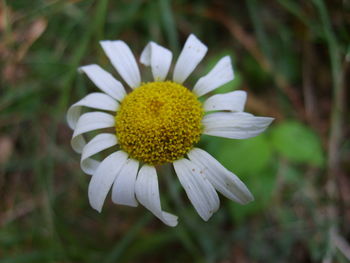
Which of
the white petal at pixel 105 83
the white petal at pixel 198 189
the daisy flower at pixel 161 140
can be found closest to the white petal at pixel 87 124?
the daisy flower at pixel 161 140

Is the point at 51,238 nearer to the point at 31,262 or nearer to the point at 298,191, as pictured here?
the point at 31,262

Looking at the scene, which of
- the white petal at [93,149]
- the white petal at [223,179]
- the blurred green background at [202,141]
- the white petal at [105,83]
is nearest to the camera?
the white petal at [223,179]

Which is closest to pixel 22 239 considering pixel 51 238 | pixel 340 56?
pixel 51 238

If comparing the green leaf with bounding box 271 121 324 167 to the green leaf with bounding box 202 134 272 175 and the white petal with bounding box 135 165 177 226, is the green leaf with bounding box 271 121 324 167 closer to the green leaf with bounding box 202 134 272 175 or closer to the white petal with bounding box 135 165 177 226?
the green leaf with bounding box 202 134 272 175

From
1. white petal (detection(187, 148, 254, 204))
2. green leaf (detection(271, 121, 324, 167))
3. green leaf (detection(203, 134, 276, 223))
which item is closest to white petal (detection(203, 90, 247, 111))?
white petal (detection(187, 148, 254, 204))

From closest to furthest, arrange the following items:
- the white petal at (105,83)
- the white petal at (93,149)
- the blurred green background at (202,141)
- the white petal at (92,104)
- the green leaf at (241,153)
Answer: the white petal at (93,149)
the white petal at (92,104)
the white petal at (105,83)
the green leaf at (241,153)
the blurred green background at (202,141)

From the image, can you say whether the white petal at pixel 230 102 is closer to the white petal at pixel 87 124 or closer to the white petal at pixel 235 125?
the white petal at pixel 235 125

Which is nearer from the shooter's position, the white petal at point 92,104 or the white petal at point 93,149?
the white petal at point 93,149
